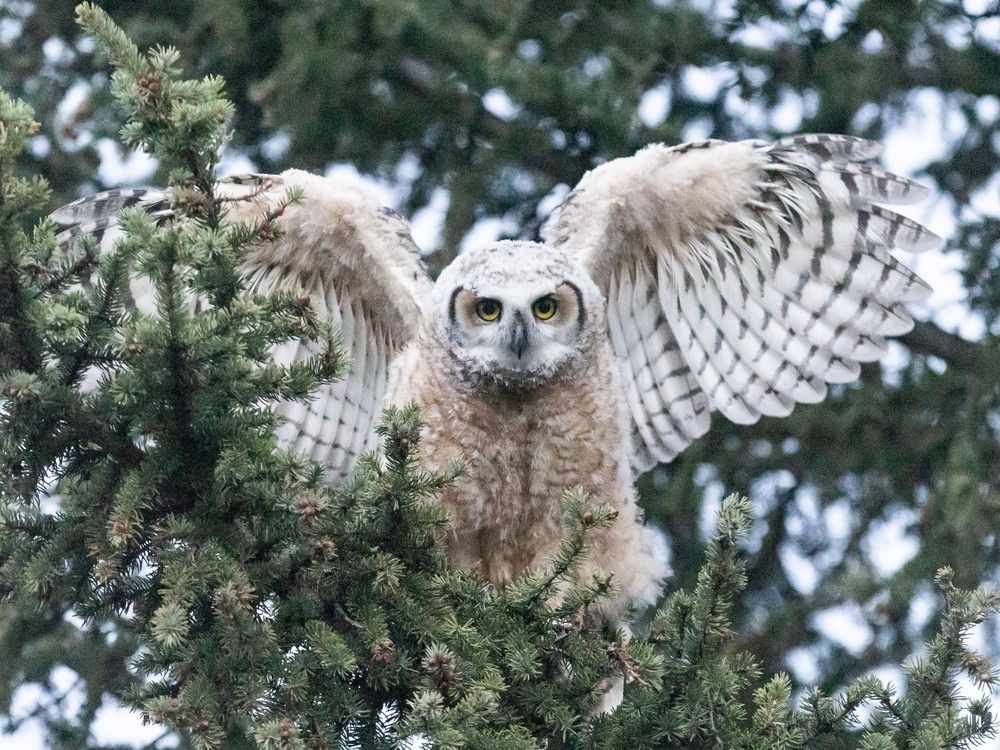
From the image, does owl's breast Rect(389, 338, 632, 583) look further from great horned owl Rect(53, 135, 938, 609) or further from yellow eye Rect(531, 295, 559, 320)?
yellow eye Rect(531, 295, 559, 320)

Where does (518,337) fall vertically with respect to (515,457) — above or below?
above

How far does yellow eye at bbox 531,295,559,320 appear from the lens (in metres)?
4.60

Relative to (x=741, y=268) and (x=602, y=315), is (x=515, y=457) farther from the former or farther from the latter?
(x=741, y=268)

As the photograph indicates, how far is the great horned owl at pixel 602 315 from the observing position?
4.57 m

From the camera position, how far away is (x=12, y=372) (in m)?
2.92

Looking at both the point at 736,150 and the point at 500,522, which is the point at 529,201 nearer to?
the point at 736,150

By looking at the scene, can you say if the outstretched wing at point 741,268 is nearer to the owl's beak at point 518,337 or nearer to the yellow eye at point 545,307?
the yellow eye at point 545,307

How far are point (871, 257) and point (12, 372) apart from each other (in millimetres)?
3198

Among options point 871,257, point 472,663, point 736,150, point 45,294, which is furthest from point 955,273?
point 45,294

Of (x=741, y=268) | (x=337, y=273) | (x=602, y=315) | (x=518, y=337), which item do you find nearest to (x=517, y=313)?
(x=518, y=337)

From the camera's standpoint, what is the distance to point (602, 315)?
15.7 ft

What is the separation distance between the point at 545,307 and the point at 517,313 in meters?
0.15

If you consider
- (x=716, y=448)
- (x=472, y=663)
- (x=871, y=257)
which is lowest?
(x=716, y=448)

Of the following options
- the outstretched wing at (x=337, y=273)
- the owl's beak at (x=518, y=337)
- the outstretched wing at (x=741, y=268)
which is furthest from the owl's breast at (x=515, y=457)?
the outstretched wing at (x=741, y=268)
